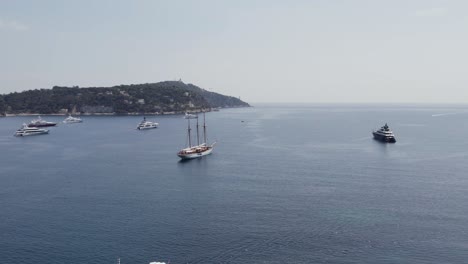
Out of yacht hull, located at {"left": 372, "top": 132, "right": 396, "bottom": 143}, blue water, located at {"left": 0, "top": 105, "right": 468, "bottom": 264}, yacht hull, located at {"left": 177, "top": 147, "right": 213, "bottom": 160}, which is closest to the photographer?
blue water, located at {"left": 0, "top": 105, "right": 468, "bottom": 264}

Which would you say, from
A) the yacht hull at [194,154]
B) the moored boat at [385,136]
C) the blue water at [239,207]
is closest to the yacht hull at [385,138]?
the moored boat at [385,136]

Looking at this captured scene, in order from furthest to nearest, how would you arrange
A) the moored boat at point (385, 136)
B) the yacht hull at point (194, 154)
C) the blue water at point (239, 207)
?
1. the moored boat at point (385, 136)
2. the yacht hull at point (194, 154)
3. the blue water at point (239, 207)

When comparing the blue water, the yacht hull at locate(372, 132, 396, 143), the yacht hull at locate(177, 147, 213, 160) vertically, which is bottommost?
the blue water

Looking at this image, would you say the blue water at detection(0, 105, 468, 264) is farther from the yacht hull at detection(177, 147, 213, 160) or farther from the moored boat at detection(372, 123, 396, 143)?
the moored boat at detection(372, 123, 396, 143)

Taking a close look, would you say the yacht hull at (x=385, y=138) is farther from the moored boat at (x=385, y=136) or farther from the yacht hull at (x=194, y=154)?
the yacht hull at (x=194, y=154)

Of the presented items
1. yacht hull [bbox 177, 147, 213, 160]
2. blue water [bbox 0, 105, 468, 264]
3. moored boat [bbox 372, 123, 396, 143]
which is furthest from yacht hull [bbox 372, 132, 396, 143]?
yacht hull [bbox 177, 147, 213, 160]

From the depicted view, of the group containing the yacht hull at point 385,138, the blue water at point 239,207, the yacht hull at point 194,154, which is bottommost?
the blue water at point 239,207

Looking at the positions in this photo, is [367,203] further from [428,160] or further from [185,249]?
[428,160]

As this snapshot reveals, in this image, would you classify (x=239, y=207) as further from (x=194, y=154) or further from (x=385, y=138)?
(x=385, y=138)

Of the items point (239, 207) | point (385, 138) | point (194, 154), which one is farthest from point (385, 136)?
point (239, 207)

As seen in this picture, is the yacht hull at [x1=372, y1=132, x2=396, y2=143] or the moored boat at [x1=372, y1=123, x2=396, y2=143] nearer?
the yacht hull at [x1=372, y1=132, x2=396, y2=143]
